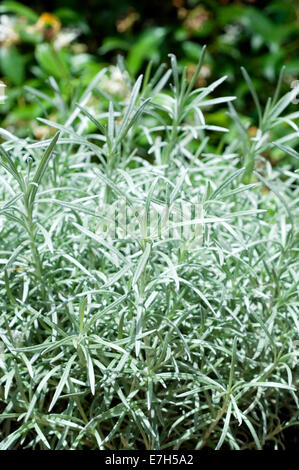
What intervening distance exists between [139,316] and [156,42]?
72.6 inches

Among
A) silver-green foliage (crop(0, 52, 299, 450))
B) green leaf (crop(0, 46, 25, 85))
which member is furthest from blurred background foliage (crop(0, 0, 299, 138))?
silver-green foliage (crop(0, 52, 299, 450))

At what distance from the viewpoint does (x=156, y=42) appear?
7.18ft

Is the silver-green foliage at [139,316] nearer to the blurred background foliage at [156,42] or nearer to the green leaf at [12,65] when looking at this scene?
the blurred background foliage at [156,42]

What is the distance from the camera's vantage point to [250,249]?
2.18 ft

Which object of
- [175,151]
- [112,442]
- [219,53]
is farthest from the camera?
[219,53]

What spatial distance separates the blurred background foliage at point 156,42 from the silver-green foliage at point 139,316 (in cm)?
137

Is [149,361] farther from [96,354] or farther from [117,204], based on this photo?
Answer: [117,204]

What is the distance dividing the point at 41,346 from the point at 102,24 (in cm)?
208

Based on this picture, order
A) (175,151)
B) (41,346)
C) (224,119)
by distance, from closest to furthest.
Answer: (41,346) < (175,151) < (224,119)

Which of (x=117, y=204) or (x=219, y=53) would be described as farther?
(x=219, y=53)

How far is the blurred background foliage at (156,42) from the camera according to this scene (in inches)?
81.9

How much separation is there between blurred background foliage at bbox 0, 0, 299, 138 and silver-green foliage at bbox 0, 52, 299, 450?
1375 mm

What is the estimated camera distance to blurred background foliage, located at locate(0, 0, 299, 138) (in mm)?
2080
